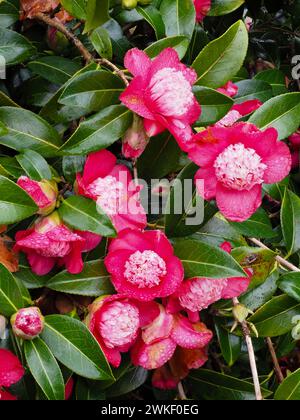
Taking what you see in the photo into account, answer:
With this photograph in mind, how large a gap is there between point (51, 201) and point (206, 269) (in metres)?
0.24

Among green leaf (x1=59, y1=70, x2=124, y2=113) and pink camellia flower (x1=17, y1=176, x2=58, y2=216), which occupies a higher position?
green leaf (x1=59, y1=70, x2=124, y2=113)

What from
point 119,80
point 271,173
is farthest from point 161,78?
point 271,173

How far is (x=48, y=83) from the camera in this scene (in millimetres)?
1157

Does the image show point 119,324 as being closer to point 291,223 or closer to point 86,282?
point 86,282

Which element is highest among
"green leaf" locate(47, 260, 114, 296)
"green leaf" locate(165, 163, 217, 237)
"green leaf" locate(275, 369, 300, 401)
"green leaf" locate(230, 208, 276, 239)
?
"green leaf" locate(165, 163, 217, 237)

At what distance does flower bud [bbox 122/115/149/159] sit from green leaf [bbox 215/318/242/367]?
0.35 meters

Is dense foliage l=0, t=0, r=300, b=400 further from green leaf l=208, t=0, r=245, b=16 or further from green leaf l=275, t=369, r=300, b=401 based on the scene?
green leaf l=208, t=0, r=245, b=16

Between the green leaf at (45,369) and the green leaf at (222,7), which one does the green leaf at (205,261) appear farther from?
the green leaf at (222,7)

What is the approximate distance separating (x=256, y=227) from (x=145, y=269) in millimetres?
270

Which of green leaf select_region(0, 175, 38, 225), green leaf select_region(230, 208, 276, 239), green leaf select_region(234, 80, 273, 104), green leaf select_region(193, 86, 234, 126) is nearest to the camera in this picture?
green leaf select_region(0, 175, 38, 225)

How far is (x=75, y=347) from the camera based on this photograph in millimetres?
903

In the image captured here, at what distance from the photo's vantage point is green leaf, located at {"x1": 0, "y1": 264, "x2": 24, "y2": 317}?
89cm

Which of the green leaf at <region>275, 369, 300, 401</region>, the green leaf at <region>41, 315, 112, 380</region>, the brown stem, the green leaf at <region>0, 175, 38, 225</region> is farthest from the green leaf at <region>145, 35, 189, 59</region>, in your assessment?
the green leaf at <region>275, 369, 300, 401</region>

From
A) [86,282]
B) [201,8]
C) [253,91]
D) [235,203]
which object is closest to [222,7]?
[201,8]
